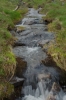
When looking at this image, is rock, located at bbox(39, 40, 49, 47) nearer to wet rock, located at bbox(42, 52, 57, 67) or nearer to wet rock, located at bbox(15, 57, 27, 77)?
wet rock, located at bbox(42, 52, 57, 67)

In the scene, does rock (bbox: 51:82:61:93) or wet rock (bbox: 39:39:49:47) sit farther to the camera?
wet rock (bbox: 39:39:49:47)

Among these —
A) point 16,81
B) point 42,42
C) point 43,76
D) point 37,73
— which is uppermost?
point 16,81

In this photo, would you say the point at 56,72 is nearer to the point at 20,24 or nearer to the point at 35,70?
the point at 35,70

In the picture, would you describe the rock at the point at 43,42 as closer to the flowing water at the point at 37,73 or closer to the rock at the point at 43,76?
the flowing water at the point at 37,73

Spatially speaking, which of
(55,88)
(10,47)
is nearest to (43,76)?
(55,88)

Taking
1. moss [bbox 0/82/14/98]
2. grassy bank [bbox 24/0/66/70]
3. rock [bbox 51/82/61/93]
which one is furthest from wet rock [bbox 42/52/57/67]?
moss [bbox 0/82/14/98]

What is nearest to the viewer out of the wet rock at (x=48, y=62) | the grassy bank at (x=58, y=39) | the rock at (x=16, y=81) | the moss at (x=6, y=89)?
the moss at (x=6, y=89)

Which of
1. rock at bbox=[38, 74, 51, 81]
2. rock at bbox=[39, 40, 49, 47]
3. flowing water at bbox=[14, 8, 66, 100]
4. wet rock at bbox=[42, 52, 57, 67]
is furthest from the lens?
rock at bbox=[39, 40, 49, 47]

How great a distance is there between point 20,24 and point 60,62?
28.2ft

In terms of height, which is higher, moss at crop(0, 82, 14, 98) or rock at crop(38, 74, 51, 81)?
moss at crop(0, 82, 14, 98)

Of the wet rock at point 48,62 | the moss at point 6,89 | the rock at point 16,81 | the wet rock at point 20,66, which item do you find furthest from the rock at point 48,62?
the moss at point 6,89

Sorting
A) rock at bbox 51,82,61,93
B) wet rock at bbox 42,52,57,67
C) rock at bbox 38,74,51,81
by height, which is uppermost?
rock at bbox 38,74,51,81

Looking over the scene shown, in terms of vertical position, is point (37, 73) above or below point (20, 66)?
above

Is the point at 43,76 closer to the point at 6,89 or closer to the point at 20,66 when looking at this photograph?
the point at 20,66
